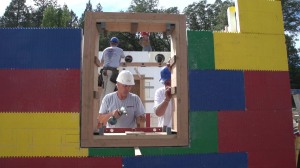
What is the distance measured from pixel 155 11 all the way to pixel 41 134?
5225 cm

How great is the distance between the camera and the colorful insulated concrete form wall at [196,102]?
3.49m

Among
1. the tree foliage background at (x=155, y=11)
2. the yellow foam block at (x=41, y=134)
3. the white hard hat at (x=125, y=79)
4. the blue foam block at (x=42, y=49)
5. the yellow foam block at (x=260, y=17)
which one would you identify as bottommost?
the yellow foam block at (x=41, y=134)

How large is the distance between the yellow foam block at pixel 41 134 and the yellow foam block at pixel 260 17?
2.24 m

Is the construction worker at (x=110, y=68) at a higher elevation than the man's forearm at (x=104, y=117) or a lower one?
higher

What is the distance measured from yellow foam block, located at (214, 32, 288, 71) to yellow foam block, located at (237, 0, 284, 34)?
0.28ft

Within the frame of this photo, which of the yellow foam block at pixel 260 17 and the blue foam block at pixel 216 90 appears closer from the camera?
the blue foam block at pixel 216 90

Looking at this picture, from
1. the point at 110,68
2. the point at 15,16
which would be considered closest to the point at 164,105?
the point at 110,68

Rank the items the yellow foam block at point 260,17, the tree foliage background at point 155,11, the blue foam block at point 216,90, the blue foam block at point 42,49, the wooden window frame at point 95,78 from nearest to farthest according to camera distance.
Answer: the wooden window frame at point 95,78
the blue foam block at point 42,49
the blue foam block at point 216,90
the yellow foam block at point 260,17
the tree foliage background at point 155,11

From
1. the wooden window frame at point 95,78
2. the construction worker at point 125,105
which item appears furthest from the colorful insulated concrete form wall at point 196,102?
the construction worker at point 125,105

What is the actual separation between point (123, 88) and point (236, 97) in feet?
4.73

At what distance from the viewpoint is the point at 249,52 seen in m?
3.84

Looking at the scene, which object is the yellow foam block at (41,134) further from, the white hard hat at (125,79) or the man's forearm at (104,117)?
the white hard hat at (125,79)

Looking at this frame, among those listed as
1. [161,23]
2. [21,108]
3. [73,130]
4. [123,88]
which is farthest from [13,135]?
[161,23]

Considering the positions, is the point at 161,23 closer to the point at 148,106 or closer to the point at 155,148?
the point at 155,148
